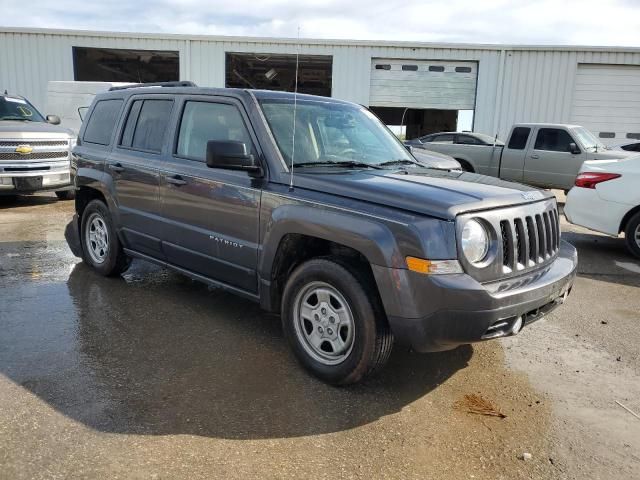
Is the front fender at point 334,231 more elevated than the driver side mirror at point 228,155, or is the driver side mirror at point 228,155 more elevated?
the driver side mirror at point 228,155

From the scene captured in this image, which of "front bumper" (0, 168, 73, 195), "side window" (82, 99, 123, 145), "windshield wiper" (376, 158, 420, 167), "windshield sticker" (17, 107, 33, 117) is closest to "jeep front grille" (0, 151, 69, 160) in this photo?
"front bumper" (0, 168, 73, 195)

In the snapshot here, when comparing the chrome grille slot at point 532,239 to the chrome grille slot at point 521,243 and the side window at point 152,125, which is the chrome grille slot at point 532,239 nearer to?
the chrome grille slot at point 521,243

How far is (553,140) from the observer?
40.5 feet

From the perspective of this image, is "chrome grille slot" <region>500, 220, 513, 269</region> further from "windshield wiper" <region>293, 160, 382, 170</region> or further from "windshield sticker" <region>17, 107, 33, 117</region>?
"windshield sticker" <region>17, 107, 33, 117</region>

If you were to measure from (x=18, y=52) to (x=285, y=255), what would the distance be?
1950 centimetres

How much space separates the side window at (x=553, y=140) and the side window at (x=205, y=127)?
32.9 ft

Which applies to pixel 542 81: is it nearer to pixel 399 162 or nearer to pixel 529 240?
pixel 399 162

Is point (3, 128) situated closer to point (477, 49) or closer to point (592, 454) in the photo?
point (592, 454)

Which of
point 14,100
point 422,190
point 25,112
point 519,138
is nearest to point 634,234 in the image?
point 422,190

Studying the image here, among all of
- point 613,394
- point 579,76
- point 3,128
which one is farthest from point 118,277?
point 579,76

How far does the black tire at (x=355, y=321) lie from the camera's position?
3.15m

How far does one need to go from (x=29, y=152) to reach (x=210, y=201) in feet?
24.2

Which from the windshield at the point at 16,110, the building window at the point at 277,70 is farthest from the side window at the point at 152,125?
the building window at the point at 277,70

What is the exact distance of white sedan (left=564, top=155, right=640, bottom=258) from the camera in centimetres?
708
